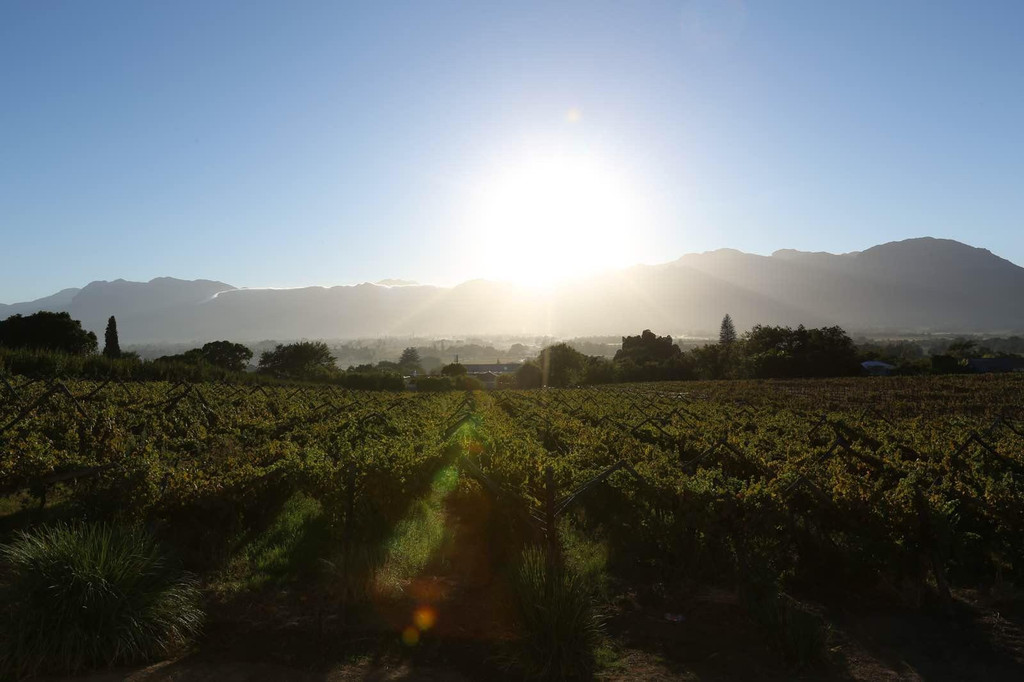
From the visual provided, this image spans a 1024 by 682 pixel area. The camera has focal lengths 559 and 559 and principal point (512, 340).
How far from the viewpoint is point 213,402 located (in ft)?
77.2

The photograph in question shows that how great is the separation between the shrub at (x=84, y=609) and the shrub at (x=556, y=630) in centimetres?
419

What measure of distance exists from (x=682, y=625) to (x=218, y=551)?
7.53 m

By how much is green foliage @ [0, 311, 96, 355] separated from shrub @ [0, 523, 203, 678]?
6883 centimetres

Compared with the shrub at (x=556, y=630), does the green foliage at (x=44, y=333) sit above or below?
above

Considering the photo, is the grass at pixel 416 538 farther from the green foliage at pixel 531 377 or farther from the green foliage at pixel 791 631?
the green foliage at pixel 531 377

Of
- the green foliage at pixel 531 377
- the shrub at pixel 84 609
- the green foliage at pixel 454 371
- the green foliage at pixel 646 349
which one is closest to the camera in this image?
the shrub at pixel 84 609

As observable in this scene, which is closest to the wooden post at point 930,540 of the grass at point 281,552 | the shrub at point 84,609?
the grass at point 281,552

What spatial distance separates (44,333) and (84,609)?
72546 millimetres

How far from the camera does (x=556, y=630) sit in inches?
252

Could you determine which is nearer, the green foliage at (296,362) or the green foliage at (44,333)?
the green foliage at (44,333)

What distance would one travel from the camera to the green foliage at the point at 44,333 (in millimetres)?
61531

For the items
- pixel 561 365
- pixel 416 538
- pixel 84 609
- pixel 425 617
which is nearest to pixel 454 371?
pixel 561 365

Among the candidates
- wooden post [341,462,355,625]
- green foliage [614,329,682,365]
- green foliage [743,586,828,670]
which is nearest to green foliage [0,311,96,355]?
wooden post [341,462,355,625]

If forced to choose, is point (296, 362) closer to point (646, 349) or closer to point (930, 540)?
point (646, 349)
